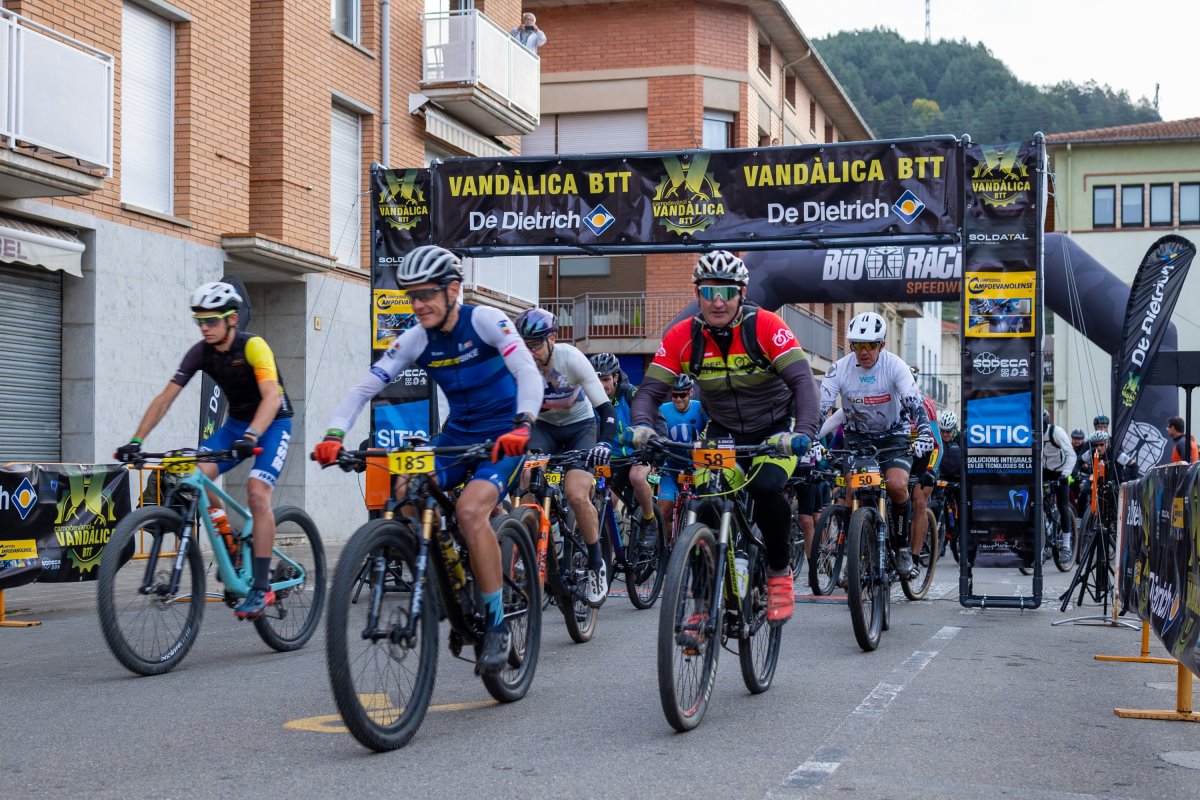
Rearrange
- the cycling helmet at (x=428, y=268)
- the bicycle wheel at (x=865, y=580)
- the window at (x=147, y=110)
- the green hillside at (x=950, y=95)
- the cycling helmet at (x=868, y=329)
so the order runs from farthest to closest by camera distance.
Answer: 1. the green hillside at (x=950, y=95)
2. the window at (x=147, y=110)
3. the cycling helmet at (x=868, y=329)
4. the bicycle wheel at (x=865, y=580)
5. the cycling helmet at (x=428, y=268)

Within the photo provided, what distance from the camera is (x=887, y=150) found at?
13.3 metres

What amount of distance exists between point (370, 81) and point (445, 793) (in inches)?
771

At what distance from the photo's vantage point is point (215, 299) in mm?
8062

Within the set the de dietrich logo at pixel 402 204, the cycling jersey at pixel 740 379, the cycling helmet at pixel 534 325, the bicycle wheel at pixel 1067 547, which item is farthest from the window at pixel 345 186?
the cycling jersey at pixel 740 379

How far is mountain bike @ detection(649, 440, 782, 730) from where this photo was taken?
5.91 m

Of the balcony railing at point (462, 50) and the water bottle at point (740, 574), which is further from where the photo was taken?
the balcony railing at point (462, 50)

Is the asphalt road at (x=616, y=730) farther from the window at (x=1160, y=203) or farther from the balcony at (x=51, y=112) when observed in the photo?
the window at (x=1160, y=203)

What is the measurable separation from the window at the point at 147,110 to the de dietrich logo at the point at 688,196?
7.08 meters

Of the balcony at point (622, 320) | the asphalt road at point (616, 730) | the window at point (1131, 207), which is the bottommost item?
the asphalt road at point (616, 730)

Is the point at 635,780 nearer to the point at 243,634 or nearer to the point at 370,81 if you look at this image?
the point at 243,634

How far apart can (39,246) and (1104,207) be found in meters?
43.2

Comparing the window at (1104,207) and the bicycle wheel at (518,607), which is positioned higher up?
the window at (1104,207)

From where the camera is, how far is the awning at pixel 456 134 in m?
24.9

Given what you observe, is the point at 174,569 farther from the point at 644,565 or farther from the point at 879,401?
the point at 879,401
